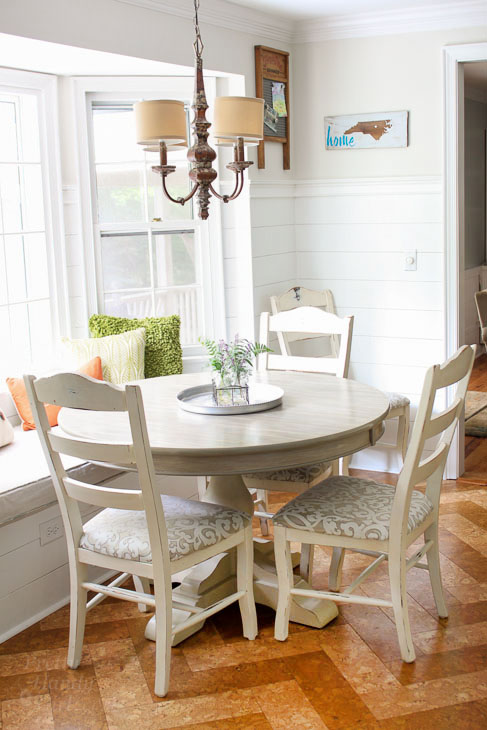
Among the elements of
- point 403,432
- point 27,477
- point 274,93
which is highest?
point 274,93

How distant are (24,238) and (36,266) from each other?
152 mm

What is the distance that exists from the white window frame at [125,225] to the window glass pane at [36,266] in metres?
0.23

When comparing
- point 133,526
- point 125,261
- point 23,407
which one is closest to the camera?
point 133,526

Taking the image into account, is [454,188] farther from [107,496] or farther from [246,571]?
[107,496]

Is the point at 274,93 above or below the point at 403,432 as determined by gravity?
above

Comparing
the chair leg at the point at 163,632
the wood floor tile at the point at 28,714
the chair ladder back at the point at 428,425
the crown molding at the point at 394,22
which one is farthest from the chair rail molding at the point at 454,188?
the wood floor tile at the point at 28,714

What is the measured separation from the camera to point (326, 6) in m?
4.07

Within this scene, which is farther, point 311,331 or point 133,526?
point 311,331

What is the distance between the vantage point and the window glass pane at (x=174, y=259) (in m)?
4.32

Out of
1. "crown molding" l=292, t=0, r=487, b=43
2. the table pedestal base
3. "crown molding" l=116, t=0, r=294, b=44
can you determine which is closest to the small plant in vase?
the table pedestal base

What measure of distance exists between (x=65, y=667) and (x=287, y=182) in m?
2.93

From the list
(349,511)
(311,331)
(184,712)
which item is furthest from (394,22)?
(184,712)

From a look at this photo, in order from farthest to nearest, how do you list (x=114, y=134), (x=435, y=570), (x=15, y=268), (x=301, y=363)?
(x=114, y=134) < (x=15, y=268) < (x=301, y=363) < (x=435, y=570)

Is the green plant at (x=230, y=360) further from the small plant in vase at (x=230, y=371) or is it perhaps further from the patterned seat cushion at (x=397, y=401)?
the patterned seat cushion at (x=397, y=401)
